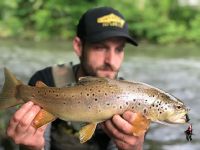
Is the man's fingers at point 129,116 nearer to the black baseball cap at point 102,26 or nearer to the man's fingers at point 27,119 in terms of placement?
the man's fingers at point 27,119

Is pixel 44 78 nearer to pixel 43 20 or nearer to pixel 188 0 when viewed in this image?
pixel 43 20

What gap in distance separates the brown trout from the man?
9cm

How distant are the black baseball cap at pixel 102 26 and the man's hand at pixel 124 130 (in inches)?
45.3

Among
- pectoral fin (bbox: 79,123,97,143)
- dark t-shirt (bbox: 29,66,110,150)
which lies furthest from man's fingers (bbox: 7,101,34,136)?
dark t-shirt (bbox: 29,66,110,150)

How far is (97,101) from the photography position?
10.5 ft

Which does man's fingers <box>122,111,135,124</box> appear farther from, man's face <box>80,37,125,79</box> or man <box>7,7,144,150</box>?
man's face <box>80,37,125,79</box>

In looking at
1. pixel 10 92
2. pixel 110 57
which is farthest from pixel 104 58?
pixel 10 92

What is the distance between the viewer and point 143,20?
20.0m

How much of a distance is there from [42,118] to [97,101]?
0.38 meters

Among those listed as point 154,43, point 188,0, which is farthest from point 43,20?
point 188,0

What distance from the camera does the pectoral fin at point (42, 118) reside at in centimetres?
328

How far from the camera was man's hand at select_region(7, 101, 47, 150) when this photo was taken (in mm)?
3268

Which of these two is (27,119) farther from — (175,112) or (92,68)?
(92,68)

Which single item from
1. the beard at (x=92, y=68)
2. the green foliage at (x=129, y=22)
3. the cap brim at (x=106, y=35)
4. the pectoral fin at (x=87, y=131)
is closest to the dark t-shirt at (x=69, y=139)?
the beard at (x=92, y=68)
